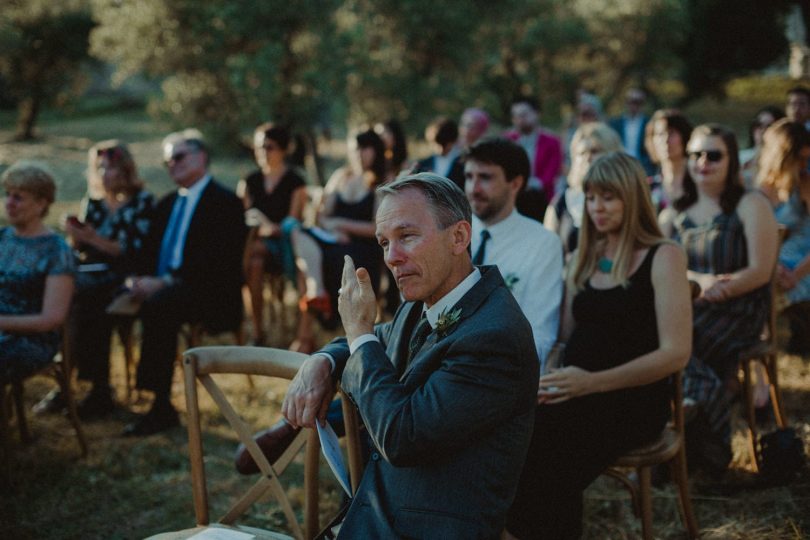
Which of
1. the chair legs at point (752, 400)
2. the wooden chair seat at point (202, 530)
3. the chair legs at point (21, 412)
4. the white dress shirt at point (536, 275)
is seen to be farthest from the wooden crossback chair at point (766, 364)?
the chair legs at point (21, 412)

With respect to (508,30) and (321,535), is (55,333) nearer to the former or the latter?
(321,535)

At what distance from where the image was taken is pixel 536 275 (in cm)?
312

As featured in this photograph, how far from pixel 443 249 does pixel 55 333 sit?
294cm

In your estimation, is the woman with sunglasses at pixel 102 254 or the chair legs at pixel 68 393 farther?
the woman with sunglasses at pixel 102 254

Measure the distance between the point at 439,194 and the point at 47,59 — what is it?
1831 cm

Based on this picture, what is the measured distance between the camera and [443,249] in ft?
6.33

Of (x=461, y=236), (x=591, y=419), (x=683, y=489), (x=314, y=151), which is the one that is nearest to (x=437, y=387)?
(x=461, y=236)

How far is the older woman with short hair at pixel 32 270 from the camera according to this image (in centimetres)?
386

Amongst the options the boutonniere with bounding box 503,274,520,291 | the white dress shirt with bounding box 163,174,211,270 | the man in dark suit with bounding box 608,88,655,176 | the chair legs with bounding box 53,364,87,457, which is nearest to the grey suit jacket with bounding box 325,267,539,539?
the boutonniere with bounding box 503,274,520,291

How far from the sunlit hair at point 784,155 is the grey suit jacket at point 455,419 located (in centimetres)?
383

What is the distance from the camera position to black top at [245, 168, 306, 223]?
646cm

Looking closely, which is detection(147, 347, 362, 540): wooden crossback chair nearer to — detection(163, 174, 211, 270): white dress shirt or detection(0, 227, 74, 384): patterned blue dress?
detection(0, 227, 74, 384): patterned blue dress

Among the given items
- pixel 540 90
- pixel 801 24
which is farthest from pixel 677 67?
pixel 801 24

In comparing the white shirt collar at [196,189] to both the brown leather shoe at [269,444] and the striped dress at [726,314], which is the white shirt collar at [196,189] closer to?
the brown leather shoe at [269,444]
